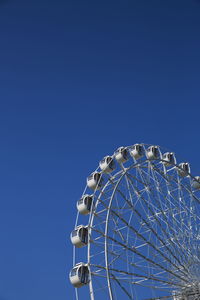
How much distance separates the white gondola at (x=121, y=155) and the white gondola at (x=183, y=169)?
4728 mm

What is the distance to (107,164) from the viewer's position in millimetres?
23891

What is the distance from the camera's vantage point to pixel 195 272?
24.1 metres

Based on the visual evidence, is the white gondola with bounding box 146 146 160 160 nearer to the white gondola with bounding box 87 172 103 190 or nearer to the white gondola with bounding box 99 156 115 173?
the white gondola with bounding box 99 156 115 173

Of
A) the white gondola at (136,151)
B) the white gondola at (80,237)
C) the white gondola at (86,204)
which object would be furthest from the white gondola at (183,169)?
the white gondola at (80,237)

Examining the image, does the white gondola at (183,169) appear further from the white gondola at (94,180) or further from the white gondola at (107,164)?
the white gondola at (94,180)

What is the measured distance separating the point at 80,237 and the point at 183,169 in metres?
10.2

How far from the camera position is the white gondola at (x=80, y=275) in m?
19.0

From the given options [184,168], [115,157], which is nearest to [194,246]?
[184,168]

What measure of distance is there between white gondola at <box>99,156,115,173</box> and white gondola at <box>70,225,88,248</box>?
4019mm

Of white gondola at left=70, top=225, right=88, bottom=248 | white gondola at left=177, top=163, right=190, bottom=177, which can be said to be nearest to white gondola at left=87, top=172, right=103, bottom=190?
white gondola at left=70, top=225, right=88, bottom=248

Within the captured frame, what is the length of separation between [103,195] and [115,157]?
307 cm

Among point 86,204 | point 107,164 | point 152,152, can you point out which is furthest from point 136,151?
point 86,204

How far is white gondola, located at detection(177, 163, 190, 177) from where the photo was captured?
2772 cm

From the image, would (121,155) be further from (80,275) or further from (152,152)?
(80,275)
